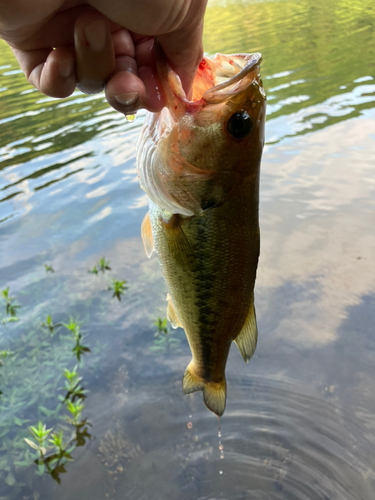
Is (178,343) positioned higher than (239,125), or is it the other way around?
(239,125)

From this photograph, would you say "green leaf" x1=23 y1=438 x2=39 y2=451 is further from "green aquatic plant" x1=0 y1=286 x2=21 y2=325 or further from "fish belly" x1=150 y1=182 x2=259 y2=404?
"fish belly" x1=150 y1=182 x2=259 y2=404

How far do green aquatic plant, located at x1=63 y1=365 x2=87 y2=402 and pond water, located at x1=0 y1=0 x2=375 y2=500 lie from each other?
0.20 ft

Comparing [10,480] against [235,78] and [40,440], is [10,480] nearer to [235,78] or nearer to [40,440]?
[40,440]

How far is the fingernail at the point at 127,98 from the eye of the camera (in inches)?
58.0

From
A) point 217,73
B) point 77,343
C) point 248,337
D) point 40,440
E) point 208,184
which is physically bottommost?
point 77,343

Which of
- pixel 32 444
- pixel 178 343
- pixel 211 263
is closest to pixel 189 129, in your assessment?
pixel 211 263

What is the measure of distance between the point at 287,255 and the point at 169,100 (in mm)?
4021

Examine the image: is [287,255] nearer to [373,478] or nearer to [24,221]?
[373,478]

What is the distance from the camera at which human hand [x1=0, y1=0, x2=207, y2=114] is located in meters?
1.23

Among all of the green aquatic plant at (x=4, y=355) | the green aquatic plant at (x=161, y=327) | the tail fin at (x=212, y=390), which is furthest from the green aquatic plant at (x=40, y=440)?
the tail fin at (x=212, y=390)

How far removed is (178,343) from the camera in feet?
14.3

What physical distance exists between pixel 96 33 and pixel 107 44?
50 millimetres

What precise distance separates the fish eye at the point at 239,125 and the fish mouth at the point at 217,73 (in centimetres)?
8

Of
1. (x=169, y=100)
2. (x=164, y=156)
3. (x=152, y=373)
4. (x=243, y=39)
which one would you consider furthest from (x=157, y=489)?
(x=243, y=39)
